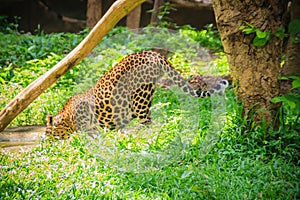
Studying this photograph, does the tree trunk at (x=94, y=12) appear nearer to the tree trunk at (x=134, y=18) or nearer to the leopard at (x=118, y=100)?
the tree trunk at (x=134, y=18)

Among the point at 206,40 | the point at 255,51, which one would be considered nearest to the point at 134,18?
the point at 206,40

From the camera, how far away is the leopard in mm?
4980

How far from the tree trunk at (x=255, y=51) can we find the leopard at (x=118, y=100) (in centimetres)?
58

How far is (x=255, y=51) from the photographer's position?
14.1ft

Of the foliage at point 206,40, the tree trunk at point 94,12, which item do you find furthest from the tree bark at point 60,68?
the tree trunk at point 94,12

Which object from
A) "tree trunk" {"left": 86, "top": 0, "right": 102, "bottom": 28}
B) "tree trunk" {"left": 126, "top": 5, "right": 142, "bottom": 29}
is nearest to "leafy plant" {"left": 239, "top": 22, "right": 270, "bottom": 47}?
"tree trunk" {"left": 86, "top": 0, "right": 102, "bottom": 28}

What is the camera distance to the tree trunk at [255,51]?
4.24m

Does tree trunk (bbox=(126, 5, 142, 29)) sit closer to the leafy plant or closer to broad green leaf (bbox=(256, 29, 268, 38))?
the leafy plant

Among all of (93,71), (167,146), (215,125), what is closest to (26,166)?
(167,146)

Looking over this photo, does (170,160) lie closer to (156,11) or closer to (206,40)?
(206,40)

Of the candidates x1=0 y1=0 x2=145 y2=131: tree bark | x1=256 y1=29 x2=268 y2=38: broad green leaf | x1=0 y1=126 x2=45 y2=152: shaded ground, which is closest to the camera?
x1=256 y1=29 x2=268 y2=38: broad green leaf

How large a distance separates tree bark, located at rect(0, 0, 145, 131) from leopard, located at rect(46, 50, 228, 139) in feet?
2.25

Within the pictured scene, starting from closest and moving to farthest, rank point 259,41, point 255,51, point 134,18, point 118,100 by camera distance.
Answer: point 259,41 < point 255,51 < point 118,100 < point 134,18

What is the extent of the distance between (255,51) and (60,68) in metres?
1.83
